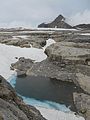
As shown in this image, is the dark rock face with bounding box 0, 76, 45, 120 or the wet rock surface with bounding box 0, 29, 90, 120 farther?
the wet rock surface with bounding box 0, 29, 90, 120

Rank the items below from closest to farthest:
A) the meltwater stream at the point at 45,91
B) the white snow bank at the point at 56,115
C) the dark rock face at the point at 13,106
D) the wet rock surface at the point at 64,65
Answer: the dark rock face at the point at 13,106, the white snow bank at the point at 56,115, the meltwater stream at the point at 45,91, the wet rock surface at the point at 64,65

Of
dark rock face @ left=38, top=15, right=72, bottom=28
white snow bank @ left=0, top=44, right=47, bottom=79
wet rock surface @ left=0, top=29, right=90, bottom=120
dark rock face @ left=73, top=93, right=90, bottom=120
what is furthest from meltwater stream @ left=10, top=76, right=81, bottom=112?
dark rock face @ left=38, top=15, right=72, bottom=28

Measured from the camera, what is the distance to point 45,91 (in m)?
16.9

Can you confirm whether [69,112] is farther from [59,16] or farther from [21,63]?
[59,16]

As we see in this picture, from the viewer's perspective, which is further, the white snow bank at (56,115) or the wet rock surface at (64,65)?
the wet rock surface at (64,65)

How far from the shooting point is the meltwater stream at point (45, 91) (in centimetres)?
1445

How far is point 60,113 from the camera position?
501 inches

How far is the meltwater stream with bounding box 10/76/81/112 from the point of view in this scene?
1445cm

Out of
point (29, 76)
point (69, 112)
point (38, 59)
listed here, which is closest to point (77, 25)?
point (38, 59)

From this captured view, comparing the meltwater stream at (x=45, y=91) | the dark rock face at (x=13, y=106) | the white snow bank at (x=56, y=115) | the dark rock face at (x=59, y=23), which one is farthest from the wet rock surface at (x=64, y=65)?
the dark rock face at (x=59, y=23)

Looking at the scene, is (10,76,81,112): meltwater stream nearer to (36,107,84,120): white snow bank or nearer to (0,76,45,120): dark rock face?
(36,107,84,120): white snow bank

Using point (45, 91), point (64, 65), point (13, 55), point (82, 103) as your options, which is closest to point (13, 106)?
point (82, 103)

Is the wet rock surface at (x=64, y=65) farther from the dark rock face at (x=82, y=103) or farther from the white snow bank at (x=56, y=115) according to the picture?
the white snow bank at (x=56, y=115)

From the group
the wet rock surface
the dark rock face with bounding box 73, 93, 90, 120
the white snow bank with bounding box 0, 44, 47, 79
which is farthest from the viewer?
the white snow bank with bounding box 0, 44, 47, 79
